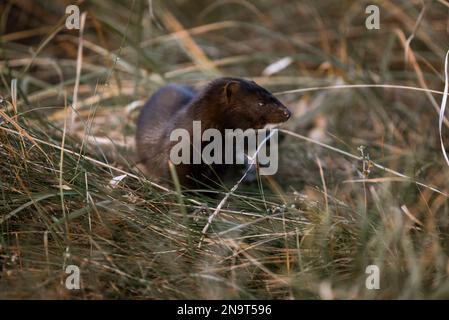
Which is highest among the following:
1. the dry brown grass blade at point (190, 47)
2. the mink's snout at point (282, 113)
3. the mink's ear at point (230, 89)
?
the dry brown grass blade at point (190, 47)

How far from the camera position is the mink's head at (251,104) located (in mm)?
3752

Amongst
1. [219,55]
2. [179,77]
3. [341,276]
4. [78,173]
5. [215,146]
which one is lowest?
[341,276]

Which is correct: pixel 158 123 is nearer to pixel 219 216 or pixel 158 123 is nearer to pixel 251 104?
pixel 251 104

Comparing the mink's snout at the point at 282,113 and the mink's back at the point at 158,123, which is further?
the mink's back at the point at 158,123

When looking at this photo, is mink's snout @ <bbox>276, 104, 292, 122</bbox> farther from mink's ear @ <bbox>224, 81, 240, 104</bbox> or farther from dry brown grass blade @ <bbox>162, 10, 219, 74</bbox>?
dry brown grass blade @ <bbox>162, 10, 219, 74</bbox>

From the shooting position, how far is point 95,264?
279 cm

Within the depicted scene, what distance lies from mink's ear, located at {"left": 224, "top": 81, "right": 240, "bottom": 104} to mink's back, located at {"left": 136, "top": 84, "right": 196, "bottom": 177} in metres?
0.34

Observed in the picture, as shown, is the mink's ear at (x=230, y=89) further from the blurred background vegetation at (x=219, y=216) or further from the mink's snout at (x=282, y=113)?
the blurred background vegetation at (x=219, y=216)

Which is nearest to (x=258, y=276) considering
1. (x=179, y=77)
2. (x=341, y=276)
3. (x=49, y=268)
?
(x=341, y=276)

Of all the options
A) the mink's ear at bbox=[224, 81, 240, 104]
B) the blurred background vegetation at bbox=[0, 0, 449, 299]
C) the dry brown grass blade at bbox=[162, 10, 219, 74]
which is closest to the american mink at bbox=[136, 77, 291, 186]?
the mink's ear at bbox=[224, 81, 240, 104]

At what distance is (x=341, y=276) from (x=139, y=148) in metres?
2.00

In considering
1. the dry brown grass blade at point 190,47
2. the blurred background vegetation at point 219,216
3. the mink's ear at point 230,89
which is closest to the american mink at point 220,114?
the mink's ear at point 230,89

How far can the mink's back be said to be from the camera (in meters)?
4.00

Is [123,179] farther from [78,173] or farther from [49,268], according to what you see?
[49,268]
